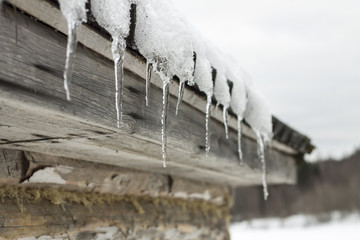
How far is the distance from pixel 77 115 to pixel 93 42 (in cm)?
19

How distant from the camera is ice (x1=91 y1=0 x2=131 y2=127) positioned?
0.91 m

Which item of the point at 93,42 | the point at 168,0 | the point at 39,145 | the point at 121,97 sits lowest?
the point at 39,145

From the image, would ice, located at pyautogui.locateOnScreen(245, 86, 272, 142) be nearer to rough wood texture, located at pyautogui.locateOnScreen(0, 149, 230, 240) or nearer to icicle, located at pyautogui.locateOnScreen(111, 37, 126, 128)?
rough wood texture, located at pyautogui.locateOnScreen(0, 149, 230, 240)

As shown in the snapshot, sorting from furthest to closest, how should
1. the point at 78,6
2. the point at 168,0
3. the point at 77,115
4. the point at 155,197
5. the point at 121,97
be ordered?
the point at 155,197 < the point at 168,0 < the point at 121,97 < the point at 77,115 < the point at 78,6

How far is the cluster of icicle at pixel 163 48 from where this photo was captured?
2.96 feet

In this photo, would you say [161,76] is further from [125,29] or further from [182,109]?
[182,109]

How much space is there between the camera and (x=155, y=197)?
2.06 m

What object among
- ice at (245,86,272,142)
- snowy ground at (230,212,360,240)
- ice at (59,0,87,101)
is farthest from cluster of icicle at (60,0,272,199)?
snowy ground at (230,212,360,240)

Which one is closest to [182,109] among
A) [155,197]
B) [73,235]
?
[73,235]

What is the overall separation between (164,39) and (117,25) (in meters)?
0.20

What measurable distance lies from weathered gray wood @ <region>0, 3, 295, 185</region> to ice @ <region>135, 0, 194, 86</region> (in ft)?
0.33

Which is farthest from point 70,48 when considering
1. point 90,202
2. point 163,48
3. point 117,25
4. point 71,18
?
point 90,202

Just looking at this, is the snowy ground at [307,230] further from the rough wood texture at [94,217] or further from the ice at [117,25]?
the ice at [117,25]

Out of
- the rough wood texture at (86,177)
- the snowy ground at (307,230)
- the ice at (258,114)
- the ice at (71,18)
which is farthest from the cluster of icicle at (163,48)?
the snowy ground at (307,230)
